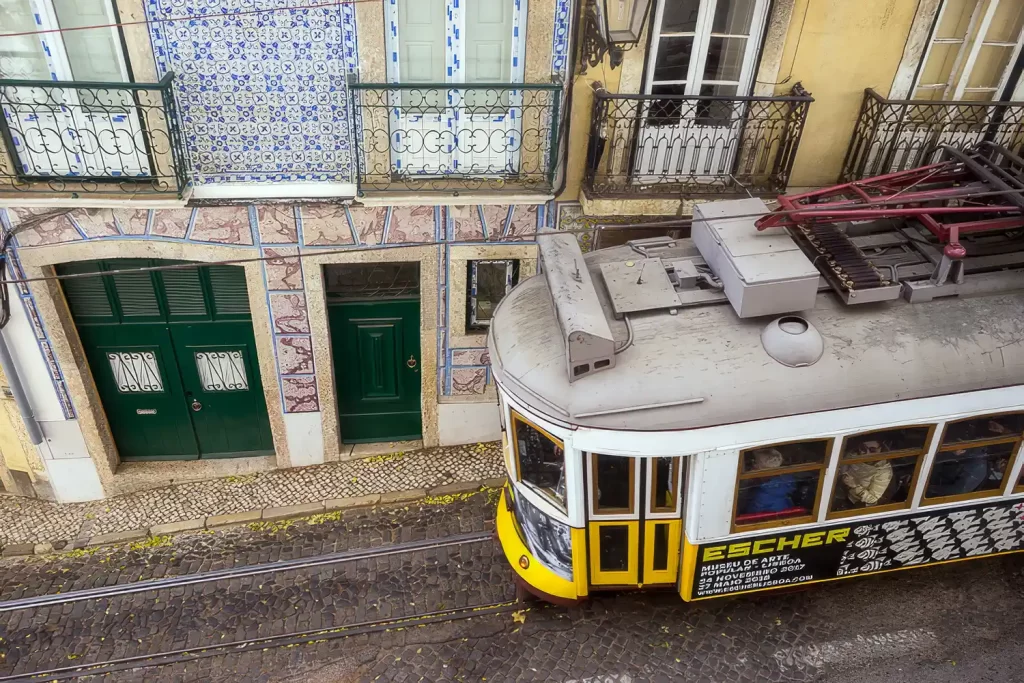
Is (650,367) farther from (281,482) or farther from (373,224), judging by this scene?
(281,482)

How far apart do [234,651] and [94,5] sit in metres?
5.69

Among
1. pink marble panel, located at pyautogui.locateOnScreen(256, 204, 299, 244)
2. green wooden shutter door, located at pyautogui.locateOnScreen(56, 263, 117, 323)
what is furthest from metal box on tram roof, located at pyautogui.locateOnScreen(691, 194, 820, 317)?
→ green wooden shutter door, located at pyautogui.locateOnScreen(56, 263, 117, 323)

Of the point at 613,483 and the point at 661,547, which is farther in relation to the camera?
the point at 661,547

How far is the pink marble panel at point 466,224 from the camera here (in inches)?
A: 310

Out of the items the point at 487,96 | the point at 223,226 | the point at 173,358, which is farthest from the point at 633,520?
the point at 173,358

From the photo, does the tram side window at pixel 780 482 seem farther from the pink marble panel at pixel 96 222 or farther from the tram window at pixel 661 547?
the pink marble panel at pixel 96 222

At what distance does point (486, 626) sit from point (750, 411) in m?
3.37

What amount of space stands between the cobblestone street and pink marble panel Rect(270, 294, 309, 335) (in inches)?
88.8

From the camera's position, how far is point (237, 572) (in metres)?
7.97

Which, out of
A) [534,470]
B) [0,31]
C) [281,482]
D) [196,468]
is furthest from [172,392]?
[534,470]

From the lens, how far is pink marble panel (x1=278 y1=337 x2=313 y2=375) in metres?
8.44

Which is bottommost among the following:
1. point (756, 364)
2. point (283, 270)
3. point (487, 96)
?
point (283, 270)

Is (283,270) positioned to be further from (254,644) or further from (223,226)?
(254,644)

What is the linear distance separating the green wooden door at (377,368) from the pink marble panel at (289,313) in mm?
327
